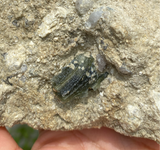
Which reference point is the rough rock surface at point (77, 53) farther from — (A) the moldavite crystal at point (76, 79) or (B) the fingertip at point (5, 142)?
(B) the fingertip at point (5, 142)

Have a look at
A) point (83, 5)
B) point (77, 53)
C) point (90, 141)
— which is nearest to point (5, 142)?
point (90, 141)

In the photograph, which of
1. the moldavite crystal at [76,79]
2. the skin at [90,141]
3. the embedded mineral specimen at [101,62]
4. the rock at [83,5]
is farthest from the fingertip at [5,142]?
the rock at [83,5]

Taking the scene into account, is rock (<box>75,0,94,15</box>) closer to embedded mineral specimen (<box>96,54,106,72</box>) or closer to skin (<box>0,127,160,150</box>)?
embedded mineral specimen (<box>96,54,106,72</box>)

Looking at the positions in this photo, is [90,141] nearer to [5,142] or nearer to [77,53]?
[5,142]

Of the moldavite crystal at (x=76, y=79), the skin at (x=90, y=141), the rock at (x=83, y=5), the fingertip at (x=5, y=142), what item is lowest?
the skin at (x=90, y=141)

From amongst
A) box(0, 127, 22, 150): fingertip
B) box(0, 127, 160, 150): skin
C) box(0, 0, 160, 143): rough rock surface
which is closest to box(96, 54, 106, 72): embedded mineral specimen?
box(0, 0, 160, 143): rough rock surface

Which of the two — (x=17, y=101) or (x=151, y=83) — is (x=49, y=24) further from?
(x=151, y=83)

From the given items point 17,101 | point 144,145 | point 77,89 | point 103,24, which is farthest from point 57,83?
point 144,145
